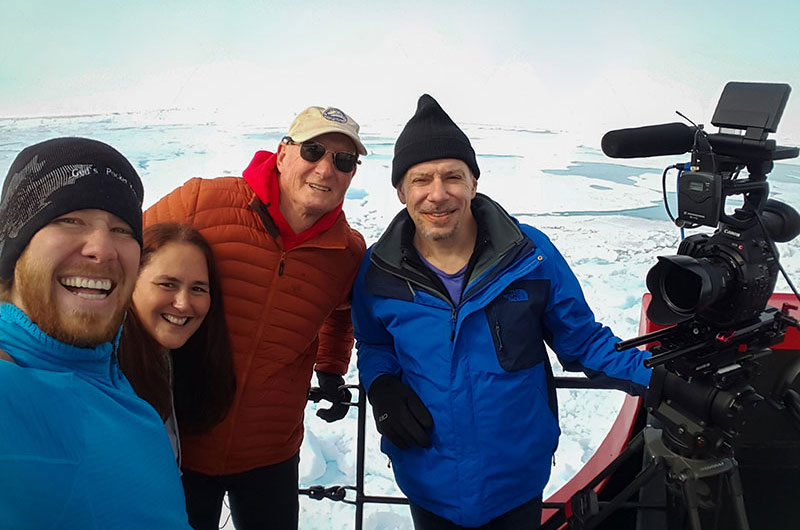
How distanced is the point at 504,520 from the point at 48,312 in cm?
82

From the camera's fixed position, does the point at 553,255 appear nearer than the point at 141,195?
No

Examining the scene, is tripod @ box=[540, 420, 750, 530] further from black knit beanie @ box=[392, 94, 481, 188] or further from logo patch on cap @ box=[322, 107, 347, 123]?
logo patch on cap @ box=[322, 107, 347, 123]

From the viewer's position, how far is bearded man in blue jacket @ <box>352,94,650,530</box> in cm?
95

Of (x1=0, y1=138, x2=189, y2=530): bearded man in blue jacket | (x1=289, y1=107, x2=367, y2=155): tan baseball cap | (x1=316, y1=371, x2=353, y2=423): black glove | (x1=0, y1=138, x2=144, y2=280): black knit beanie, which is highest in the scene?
(x1=289, y1=107, x2=367, y2=155): tan baseball cap

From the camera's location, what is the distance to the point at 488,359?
3.12 ft

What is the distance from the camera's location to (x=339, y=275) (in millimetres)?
1116

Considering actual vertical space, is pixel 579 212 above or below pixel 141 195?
above

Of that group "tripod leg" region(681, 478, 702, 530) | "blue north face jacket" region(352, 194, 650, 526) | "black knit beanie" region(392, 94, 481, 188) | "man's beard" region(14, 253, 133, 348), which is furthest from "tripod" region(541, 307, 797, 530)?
"man's beard" region(14, 253, 133, 348)

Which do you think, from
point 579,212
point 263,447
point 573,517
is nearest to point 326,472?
point 263,447

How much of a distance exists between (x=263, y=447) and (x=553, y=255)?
2.27 ft

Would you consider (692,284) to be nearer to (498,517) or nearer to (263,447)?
(498,517)

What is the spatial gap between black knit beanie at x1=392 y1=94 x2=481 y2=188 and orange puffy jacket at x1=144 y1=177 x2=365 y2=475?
8.5 inches

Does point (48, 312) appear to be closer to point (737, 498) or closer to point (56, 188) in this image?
point (56, 188)

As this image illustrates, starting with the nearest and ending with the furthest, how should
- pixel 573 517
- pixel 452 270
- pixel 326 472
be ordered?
pixel 573 517
pixel 452 270
pixel 326 472
